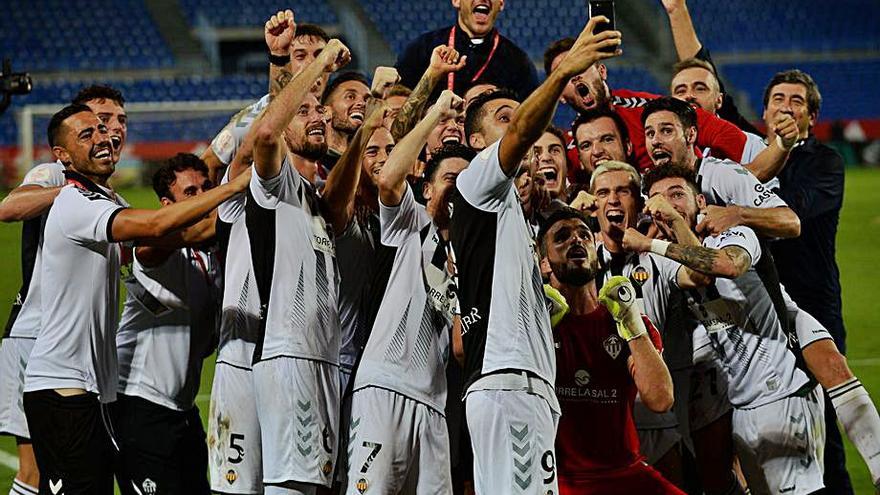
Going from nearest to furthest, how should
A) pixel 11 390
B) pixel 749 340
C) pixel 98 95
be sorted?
1. pixel 749 340
2. pixel 98 95
3. pixel 11 390

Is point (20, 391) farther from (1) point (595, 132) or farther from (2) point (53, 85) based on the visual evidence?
(2) point (53, 85)

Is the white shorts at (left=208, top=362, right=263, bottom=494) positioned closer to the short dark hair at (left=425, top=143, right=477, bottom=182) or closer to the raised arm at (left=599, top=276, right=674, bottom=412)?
the short dark hair at (left=425, top=143, right=477, bottom=182)

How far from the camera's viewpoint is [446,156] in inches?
243

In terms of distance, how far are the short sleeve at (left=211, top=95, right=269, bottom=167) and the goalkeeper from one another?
206 cm

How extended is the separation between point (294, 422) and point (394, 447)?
47 cm

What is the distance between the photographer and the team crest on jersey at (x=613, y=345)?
602 cm

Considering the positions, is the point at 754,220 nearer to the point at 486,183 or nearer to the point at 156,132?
the point at 486,183

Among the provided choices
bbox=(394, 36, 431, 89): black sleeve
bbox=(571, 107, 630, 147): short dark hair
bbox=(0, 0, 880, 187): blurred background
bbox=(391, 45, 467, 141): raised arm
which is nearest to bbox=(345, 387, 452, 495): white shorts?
bbox=(391, 45, 467, 141): raised arm

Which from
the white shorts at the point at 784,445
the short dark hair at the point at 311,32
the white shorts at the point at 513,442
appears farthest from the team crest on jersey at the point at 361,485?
the short dark hair at the point at 311,32

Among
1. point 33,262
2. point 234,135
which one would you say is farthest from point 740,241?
point 33,262

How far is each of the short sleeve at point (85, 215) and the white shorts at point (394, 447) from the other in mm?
1384

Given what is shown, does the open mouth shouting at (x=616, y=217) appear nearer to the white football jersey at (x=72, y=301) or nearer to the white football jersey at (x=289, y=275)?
the white football jersey at (x=289, y=275)

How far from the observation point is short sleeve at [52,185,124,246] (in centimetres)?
590

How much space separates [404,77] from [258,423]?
2812 mm
